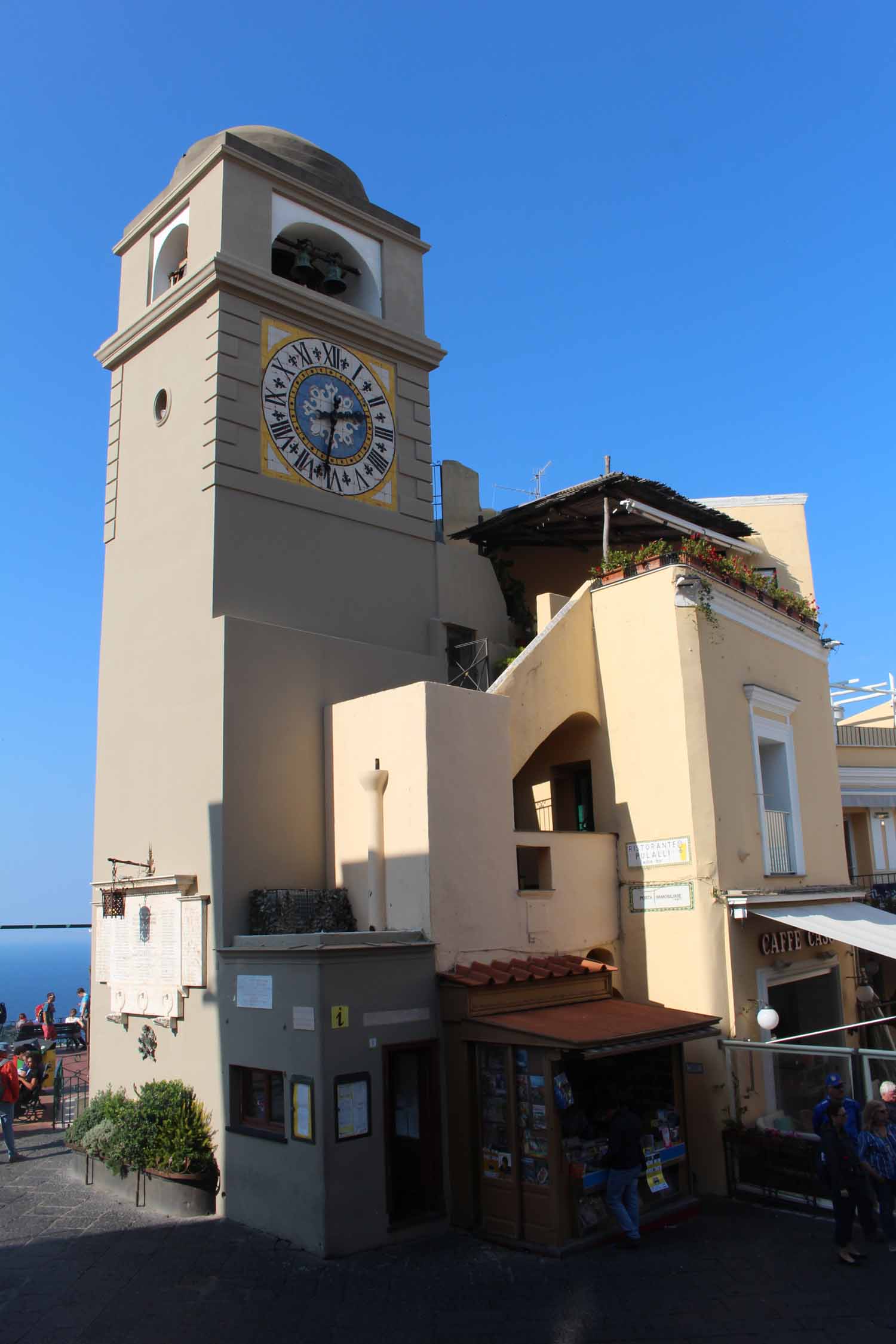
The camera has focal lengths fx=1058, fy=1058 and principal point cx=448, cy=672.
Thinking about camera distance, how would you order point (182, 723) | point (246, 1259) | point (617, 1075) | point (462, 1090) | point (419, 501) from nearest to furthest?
point (246, 1259) < point (462, 1090) < point (617, 1075) < point (182, 723) < point (419, 501)

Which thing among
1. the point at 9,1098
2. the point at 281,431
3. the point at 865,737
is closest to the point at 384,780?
the point at 281,431

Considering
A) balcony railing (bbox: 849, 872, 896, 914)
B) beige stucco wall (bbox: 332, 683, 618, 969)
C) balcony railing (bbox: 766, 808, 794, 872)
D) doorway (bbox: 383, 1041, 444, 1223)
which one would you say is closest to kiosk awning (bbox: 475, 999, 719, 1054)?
doorway (bbox: 383, 1041, 444, 1223)

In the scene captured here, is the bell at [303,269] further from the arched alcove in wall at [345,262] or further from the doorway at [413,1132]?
the doorway at [413,1132]

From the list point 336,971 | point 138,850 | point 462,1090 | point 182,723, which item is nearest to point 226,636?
point 182,723

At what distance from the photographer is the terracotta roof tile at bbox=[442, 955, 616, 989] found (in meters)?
12.2

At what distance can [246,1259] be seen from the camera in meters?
10.6

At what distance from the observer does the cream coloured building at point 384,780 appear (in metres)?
11.6

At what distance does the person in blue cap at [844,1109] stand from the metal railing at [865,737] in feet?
50.2

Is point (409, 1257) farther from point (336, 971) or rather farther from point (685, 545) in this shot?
point (685, 545)

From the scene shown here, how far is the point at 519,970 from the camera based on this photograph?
13.0 meters

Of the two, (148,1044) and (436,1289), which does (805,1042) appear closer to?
(436,1289)

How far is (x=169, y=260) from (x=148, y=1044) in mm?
12832

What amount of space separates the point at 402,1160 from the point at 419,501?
412 inches

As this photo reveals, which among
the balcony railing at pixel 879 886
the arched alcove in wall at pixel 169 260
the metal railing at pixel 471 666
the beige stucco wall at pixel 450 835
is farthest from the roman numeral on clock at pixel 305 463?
the balcony railing at pixel 879 886
